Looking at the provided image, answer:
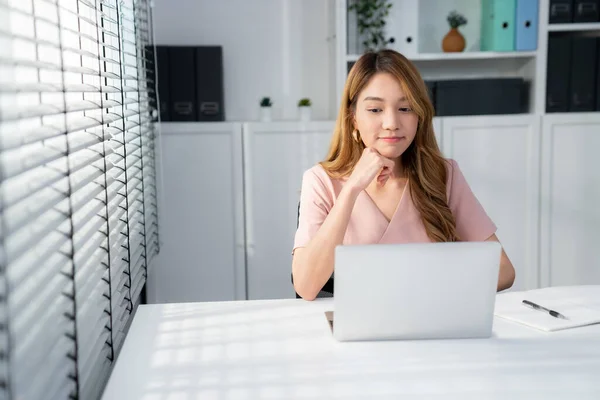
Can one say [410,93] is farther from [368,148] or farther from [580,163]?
[580,163]

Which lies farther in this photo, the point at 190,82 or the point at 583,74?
the point at 583,74

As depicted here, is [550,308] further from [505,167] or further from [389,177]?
[505,167]

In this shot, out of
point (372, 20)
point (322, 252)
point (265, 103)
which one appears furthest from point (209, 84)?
point (322, 252)

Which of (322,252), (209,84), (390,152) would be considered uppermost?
→ (209,84)

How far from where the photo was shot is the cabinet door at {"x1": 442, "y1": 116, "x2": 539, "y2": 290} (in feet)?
10.3

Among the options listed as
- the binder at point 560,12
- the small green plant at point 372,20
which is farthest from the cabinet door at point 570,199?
the small green plant at point 372,20

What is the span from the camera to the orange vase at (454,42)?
3.16 m

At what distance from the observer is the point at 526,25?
3.08 m

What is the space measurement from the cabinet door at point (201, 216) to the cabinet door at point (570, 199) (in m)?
1.44

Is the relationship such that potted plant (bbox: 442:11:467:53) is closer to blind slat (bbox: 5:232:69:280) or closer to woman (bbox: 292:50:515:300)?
woman (bbox: 292:50:515:300)

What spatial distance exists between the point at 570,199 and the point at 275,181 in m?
1.40

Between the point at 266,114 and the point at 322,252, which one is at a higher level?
the point at 266,114

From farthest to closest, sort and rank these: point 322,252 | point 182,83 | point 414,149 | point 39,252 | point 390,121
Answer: point 182,83 < point 414,149 < point 390,121 < point 322,252 < point 39,252

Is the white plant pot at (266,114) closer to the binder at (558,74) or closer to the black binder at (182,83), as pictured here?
the black binder at (182,83)
